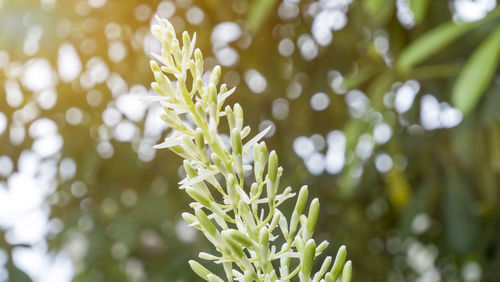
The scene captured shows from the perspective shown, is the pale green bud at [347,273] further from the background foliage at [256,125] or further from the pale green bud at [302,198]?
the background foliage at [256,125]

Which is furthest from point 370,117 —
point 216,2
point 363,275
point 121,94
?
point 121,94

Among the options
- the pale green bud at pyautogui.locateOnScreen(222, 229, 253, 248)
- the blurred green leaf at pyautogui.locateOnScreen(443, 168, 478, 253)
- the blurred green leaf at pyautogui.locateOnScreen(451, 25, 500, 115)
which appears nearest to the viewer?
the pale green bud at pyautogui.locateOnScreen(222, 229, 253, 248)

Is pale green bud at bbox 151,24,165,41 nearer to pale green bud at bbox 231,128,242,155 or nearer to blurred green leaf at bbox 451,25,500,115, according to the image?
pale green bud at bbox 231,128,242,155

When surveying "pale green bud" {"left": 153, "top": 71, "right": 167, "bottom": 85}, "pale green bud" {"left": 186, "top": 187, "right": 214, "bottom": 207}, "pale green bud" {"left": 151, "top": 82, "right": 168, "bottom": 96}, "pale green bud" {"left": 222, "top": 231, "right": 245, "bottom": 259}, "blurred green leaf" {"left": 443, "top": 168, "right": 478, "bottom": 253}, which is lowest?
"blurred green leaf" {"left": 443, "top": 168, "right": 478, "bottom": 253}

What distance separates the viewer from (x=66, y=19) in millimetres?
1298

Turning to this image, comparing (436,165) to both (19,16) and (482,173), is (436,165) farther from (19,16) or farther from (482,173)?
(19,16)

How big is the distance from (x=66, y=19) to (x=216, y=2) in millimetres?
333

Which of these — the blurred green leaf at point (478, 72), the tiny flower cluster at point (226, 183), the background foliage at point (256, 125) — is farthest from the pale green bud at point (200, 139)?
the background foliage at point (256, 125)

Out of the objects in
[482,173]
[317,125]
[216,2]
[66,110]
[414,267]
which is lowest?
[414,267]

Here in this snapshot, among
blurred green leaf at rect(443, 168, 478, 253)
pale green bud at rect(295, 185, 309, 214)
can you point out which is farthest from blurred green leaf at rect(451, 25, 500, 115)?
blurred green leaf at rect(443, 168, 478, 253)

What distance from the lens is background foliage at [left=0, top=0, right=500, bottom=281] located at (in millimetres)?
1335

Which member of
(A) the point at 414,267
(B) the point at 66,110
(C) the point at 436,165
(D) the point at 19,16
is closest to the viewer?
(D) the point at 19,16

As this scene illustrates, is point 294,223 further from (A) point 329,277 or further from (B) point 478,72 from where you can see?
(B) point 478,72

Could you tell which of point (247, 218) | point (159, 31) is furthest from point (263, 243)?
point (159, 31)
